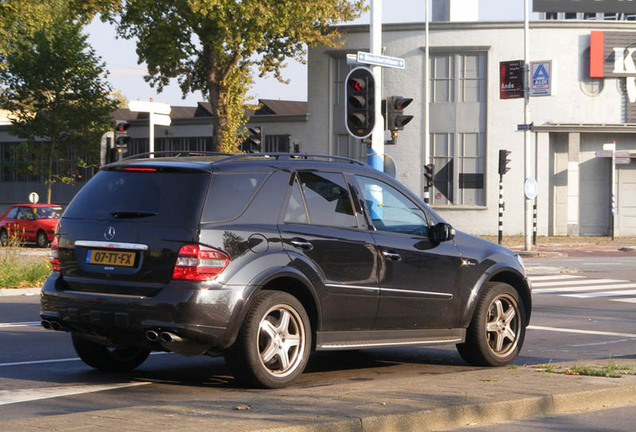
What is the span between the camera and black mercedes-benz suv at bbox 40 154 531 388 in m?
7.89

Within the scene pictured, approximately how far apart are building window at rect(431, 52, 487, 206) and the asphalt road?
1168 inches

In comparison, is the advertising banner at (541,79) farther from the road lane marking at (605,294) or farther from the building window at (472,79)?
the road lane marking at (605,294)

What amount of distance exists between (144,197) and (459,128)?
39225 mm

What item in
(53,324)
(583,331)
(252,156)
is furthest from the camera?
(583,331)

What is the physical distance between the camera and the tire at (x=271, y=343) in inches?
315

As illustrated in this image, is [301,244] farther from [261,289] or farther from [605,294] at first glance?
[605,294]

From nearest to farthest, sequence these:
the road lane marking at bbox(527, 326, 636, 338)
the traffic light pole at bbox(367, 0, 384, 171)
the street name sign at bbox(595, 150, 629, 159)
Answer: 1. the road lane marking at bbox(527, 326, 636, 338)
2. the traffic light pole at bbox(367, 0, 384, 171)
3. the street name sign at bbox(595, 150, 629, 159)

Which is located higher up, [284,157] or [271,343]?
[284,157]

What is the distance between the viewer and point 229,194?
8.25 meters

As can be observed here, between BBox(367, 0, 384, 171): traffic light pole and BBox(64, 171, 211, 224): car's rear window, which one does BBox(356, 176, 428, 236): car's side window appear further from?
BBox(367, 0, 384, 171): traffic light pole

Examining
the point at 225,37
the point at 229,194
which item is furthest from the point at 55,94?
the point at 229,194

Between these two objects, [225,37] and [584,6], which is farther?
[584,6]

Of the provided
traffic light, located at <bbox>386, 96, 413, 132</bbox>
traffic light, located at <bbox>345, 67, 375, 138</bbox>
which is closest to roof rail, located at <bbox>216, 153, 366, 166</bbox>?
traffic light, located at <bbox>345, 67, 375, 138</bbox>

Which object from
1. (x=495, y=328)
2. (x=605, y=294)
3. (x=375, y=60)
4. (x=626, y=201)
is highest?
(x=375, y=60)
